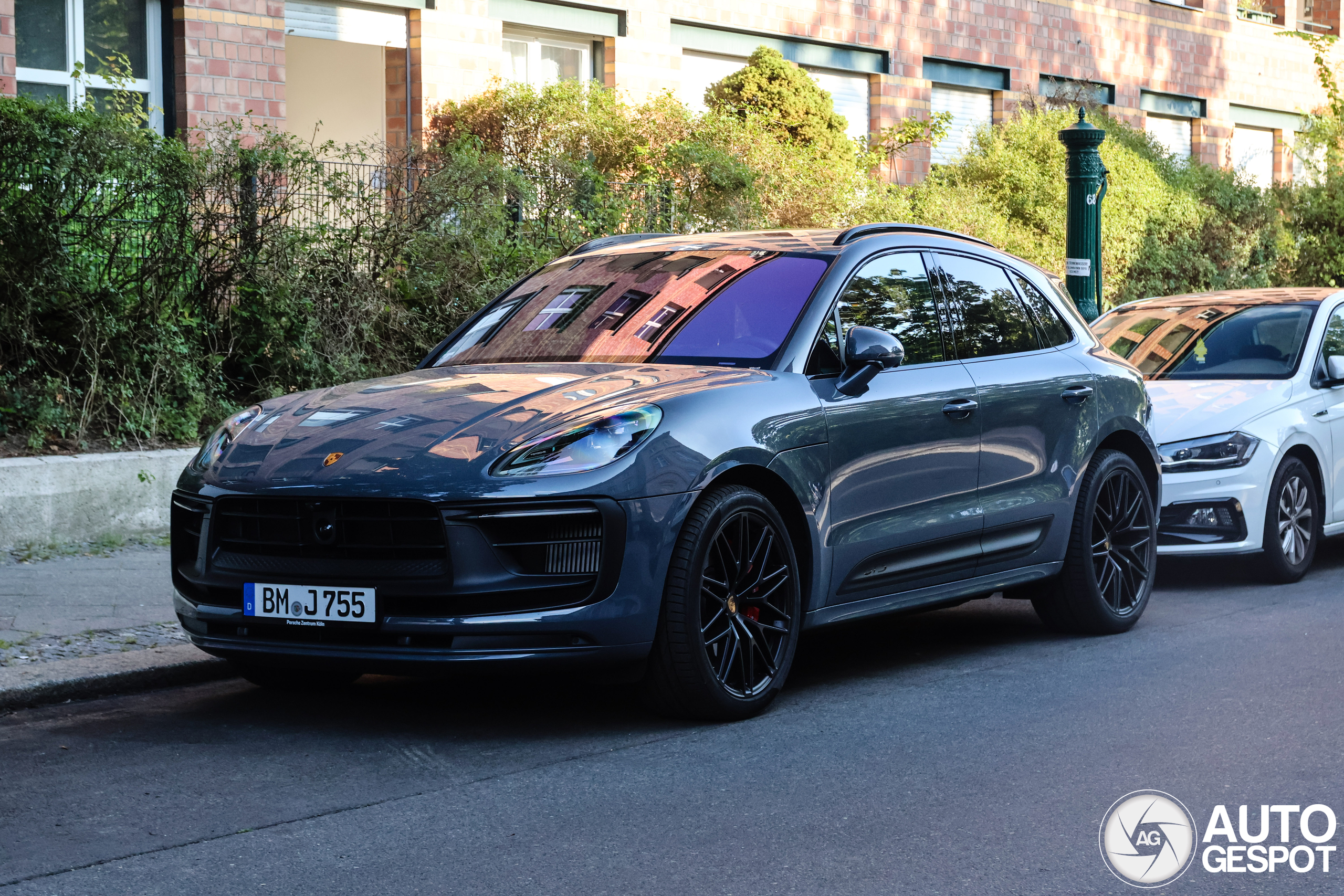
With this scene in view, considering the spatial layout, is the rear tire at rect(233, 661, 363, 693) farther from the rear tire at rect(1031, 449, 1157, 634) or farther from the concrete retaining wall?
the concrete retaining wall

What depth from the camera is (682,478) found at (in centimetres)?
543

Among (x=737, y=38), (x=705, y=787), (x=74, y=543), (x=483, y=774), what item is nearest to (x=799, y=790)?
(x=705, y=787)

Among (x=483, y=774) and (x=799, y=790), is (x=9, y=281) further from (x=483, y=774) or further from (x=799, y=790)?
(x=799, y=790)

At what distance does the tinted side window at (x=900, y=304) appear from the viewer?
6.49 metres

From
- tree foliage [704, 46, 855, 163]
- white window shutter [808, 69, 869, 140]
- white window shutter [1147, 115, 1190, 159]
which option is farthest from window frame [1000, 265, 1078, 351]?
white window shutter [1147, 115, 1190, 159]

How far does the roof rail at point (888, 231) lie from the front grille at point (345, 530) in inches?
89.2

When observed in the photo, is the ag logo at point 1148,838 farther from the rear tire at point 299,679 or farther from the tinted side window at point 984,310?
the rear tire at point 299,679

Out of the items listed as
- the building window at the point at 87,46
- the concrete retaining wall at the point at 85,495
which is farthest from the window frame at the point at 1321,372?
the building window at the point at 87,46

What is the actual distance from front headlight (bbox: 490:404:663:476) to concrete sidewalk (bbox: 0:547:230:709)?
2095mm

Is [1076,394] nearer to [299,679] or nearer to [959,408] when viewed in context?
[959,408]

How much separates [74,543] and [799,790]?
601 cm

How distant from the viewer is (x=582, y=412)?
5.47 m

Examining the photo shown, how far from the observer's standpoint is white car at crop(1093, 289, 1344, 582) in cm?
898

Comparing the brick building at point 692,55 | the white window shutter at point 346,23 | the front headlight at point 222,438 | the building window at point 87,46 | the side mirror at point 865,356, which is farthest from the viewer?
the white window shutter at point 346,23
